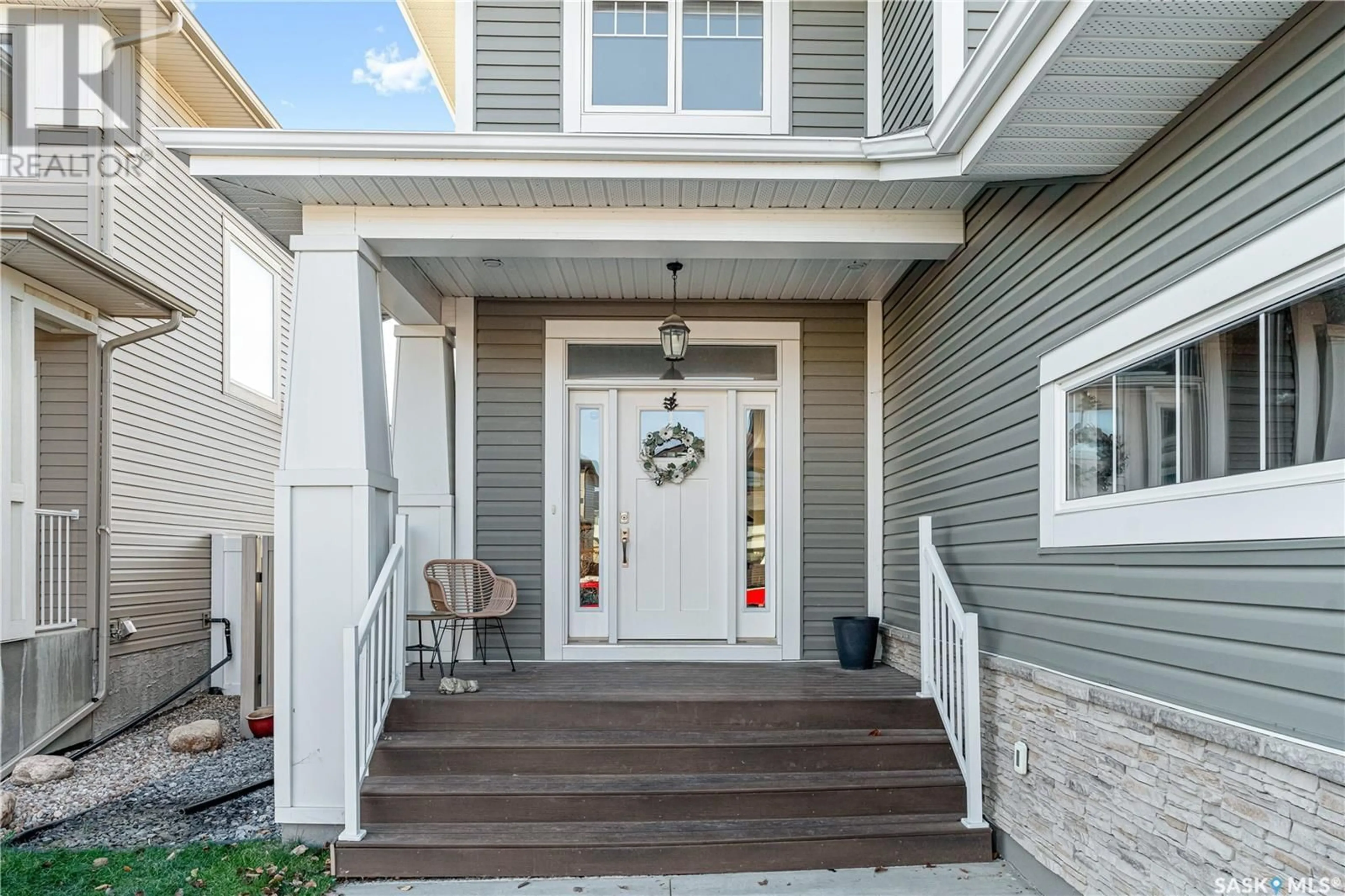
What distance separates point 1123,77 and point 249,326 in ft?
27.1

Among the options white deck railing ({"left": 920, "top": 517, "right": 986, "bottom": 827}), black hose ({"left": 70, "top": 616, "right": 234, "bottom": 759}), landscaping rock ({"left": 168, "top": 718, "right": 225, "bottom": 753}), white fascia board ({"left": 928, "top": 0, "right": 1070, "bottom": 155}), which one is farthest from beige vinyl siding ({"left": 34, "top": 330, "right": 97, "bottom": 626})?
white fascia board ({"left": 928, "top": 0, "right": 1070, "bottom": 155})

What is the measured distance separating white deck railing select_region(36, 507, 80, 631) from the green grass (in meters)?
1.96

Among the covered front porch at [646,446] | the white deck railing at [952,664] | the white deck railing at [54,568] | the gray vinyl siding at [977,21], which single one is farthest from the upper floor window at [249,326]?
the gray vinyl siding at [977,21]

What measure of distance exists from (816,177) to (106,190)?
521 cm

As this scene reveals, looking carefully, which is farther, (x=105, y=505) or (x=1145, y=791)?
(x=105, y=505)

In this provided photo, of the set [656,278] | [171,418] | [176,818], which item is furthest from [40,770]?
[656,278]

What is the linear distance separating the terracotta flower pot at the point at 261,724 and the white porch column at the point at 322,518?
74.6 inches

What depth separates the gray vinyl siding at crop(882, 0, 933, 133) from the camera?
14.6ft

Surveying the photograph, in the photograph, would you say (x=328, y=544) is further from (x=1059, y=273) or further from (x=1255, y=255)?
(x=1255, y=255)

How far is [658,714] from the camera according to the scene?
433 cm

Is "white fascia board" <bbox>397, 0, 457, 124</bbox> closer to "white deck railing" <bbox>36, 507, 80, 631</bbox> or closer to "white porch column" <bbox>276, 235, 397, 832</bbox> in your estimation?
"white porch column" <bbox>276, 235, 397, 832</bbox>

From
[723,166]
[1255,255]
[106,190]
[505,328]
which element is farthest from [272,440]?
[1255,255]

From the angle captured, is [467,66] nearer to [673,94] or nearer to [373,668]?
[673,94]

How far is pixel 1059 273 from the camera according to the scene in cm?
339
